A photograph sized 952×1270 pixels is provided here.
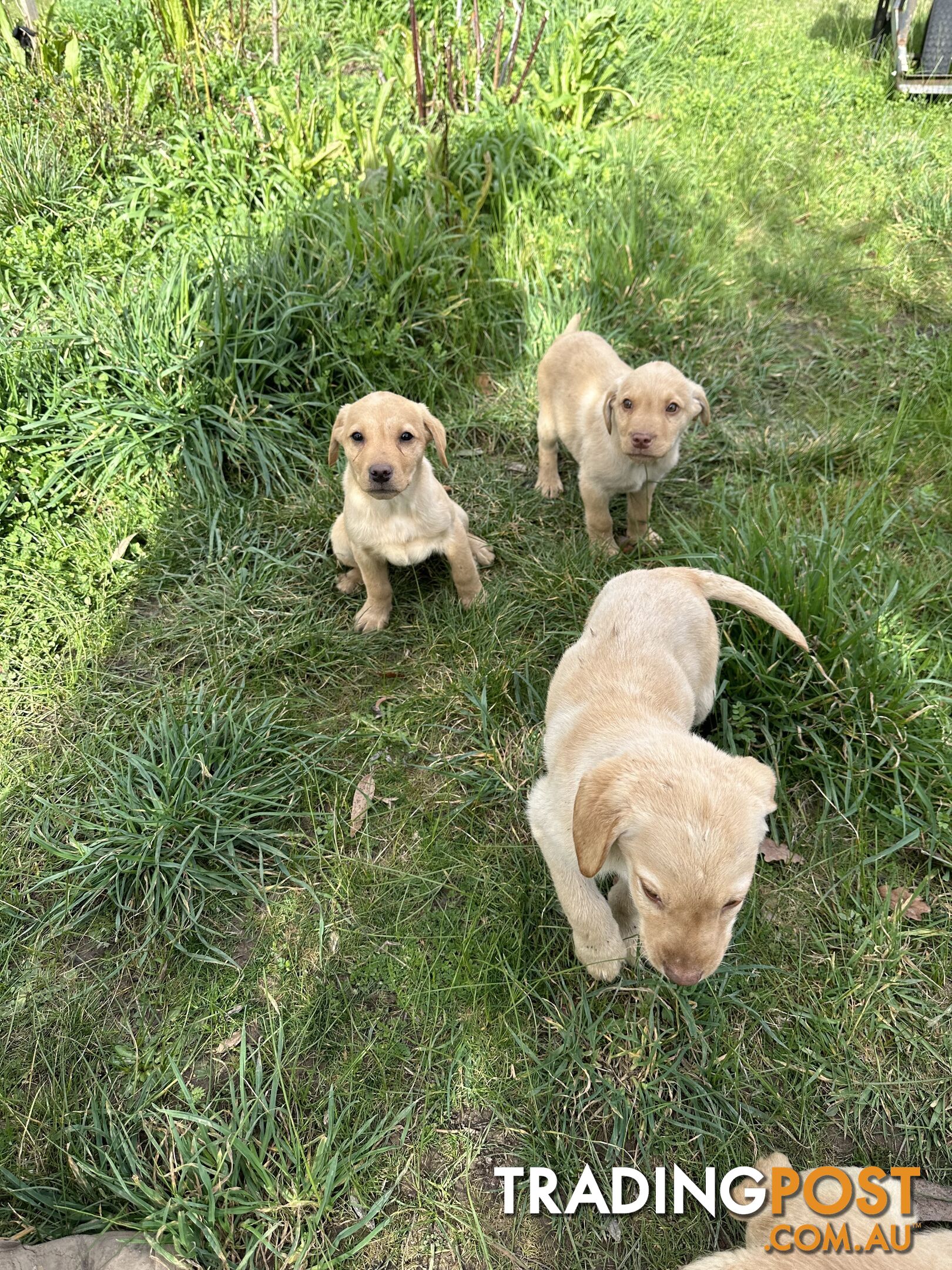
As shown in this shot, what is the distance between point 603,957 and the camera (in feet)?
7.72

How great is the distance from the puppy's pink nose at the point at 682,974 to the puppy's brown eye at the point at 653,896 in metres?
0.13

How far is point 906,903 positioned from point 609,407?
238 cm

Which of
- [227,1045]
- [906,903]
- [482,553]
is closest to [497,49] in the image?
[482,553]

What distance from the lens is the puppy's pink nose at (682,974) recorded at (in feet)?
5.65

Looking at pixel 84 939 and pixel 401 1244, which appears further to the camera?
pixel 84 939

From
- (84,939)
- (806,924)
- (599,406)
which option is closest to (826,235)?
(599,406)

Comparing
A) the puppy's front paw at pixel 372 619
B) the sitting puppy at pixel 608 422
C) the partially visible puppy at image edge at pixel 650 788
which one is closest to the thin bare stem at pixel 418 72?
the sitting puppy at pixel 608 422

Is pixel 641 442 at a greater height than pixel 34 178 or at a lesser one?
lesser

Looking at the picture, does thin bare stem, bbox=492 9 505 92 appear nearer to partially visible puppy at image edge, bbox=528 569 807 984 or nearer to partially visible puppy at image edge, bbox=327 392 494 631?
partially visible puppy at image edge, bbox=327 392 494 631

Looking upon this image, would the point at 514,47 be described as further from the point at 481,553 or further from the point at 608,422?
the point at 481,553

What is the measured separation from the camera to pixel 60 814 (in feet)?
9.78

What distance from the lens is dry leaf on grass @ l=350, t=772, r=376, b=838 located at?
116 inches

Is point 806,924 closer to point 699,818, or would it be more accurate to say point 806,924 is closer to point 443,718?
point 699,818

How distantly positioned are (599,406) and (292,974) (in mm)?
2852
